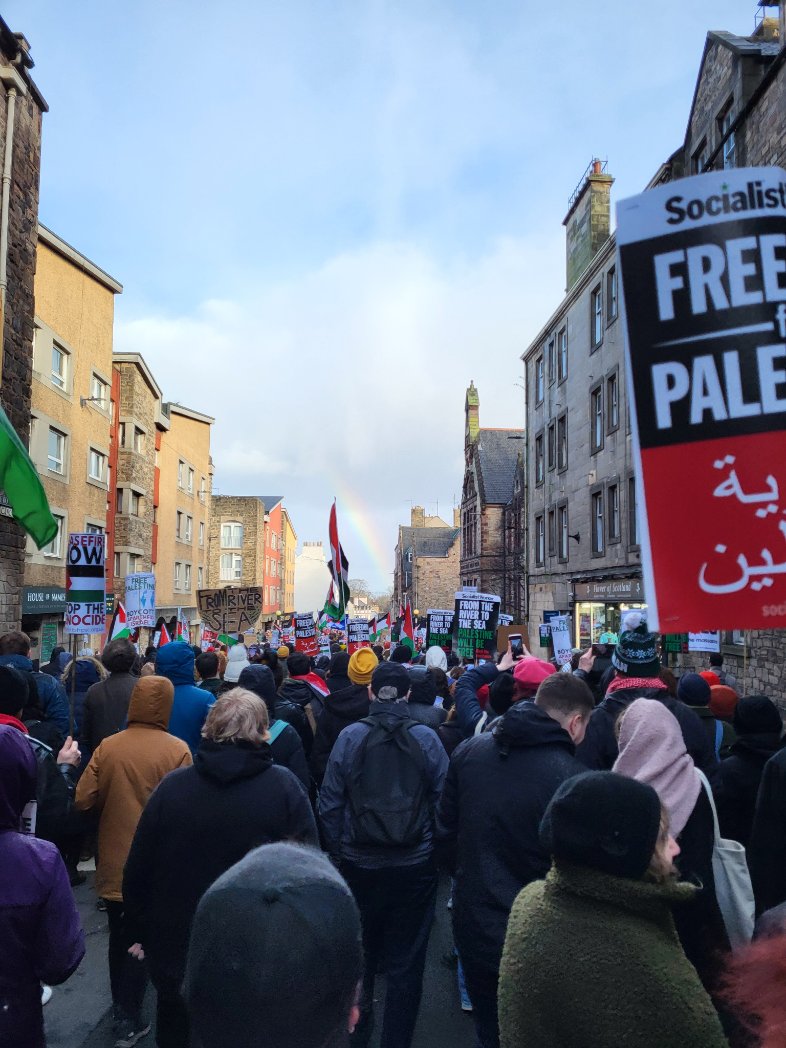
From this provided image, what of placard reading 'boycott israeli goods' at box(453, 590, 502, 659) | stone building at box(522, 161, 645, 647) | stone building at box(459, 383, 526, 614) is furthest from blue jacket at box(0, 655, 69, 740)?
stone building at box(459, 383, 526, 614)

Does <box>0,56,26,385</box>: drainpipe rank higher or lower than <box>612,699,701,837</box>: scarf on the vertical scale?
higher

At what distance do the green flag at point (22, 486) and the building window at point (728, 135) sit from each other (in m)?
16.9

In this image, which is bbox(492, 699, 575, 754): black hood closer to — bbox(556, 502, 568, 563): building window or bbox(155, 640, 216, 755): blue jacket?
bbox(155, 640, 216, 755): blue jacket

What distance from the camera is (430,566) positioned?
7669 centimetres

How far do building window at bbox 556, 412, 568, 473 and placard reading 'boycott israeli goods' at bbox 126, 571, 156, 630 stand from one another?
1634 cm

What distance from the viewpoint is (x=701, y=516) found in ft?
7.60

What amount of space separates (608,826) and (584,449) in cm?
2652

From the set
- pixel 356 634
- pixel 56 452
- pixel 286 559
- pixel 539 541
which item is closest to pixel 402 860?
pixel 356 634

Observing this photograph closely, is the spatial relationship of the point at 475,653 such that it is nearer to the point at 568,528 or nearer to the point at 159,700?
the point at 159,700

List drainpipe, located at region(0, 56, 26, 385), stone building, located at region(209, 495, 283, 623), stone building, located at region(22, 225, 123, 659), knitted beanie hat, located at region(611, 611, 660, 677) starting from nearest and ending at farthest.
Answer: knitted beanie hat, located at region(611, 611, 660, 677)
drainpipe, located at region(0, 56, 26, 385)
stone building, located at region(22, 225, 123, 659)
stone building, located at region(209, 495, 283, 623)

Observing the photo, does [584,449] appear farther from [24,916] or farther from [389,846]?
[24,916]

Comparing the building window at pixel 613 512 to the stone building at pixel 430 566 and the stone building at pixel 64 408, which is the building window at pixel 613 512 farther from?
the stone building at pixel 430 566

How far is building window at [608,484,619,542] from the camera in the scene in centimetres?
2470

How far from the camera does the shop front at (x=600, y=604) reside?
23203mm
